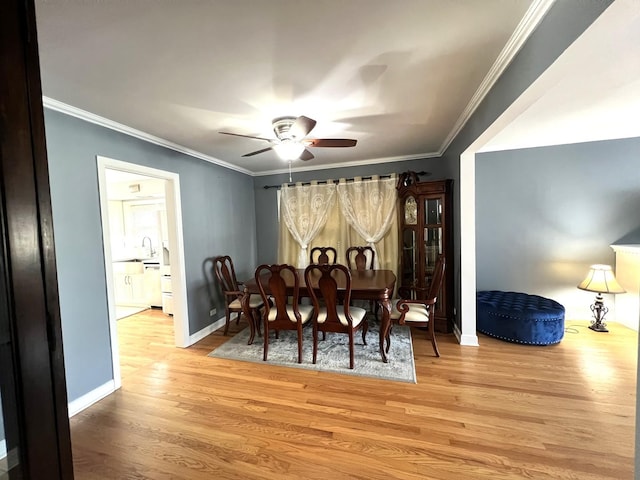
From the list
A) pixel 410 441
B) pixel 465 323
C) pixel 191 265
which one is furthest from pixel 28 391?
pixel 465 323

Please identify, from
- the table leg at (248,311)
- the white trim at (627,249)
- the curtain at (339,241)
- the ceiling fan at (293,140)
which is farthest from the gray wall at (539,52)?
the table leg at (248,311)

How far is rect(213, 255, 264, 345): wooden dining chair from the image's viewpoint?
129 inches

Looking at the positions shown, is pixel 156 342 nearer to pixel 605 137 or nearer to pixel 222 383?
pixel 222 383

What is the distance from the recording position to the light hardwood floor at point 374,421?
1.54 metres

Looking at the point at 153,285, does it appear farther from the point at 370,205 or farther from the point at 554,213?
the point at 554,213

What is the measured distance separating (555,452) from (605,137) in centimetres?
379

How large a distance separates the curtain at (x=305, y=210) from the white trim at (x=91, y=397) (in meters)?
2.76

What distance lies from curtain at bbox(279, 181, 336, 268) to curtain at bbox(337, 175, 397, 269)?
258 millimetres

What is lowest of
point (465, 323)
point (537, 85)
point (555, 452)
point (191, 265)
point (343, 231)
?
point (555, 452)

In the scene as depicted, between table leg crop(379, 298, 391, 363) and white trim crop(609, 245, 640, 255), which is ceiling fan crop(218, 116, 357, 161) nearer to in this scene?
table leg crop(379, 298, 391, 363)

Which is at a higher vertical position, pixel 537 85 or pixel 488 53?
pixel 488 53

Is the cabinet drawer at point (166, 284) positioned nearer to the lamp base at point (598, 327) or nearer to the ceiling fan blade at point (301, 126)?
the ceiling fan blade at point (301, 126)

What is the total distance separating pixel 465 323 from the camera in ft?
9.77

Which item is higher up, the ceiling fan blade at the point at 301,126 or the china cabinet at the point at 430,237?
the ceiling fan blade at the point at 301,126
